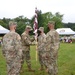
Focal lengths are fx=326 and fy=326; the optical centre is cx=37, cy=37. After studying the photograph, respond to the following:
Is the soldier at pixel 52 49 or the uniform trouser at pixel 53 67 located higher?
the soldier at pixel 52 49

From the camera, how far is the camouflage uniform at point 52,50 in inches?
413

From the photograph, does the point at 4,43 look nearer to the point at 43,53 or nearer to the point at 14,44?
the point at 14,44

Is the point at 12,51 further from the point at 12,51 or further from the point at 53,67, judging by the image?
the point at 53,67

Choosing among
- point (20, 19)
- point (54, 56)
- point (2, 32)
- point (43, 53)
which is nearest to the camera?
point (54, 56)

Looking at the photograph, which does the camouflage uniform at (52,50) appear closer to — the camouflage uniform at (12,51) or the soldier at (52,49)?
the soldier at (52,49)

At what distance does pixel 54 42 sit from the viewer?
1056 cm

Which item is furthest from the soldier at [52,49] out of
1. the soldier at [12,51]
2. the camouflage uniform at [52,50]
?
the soldier at [12,51]

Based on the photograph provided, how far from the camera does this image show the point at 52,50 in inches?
413

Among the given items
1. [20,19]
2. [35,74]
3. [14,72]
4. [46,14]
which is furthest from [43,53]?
[20,19]

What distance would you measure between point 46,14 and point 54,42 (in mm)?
111191

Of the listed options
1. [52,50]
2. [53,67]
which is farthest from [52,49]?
[53,67]

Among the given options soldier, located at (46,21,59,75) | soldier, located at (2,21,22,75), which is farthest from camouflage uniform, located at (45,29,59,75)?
soldier, located at (2,21,22,75)

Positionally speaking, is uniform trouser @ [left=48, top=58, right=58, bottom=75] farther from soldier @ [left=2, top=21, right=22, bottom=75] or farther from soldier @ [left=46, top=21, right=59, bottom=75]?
soldier @ [left=2, top=21, right=22, bottom=75]

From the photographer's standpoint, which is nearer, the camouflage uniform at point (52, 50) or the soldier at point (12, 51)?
the soldier at point (12, 51)
